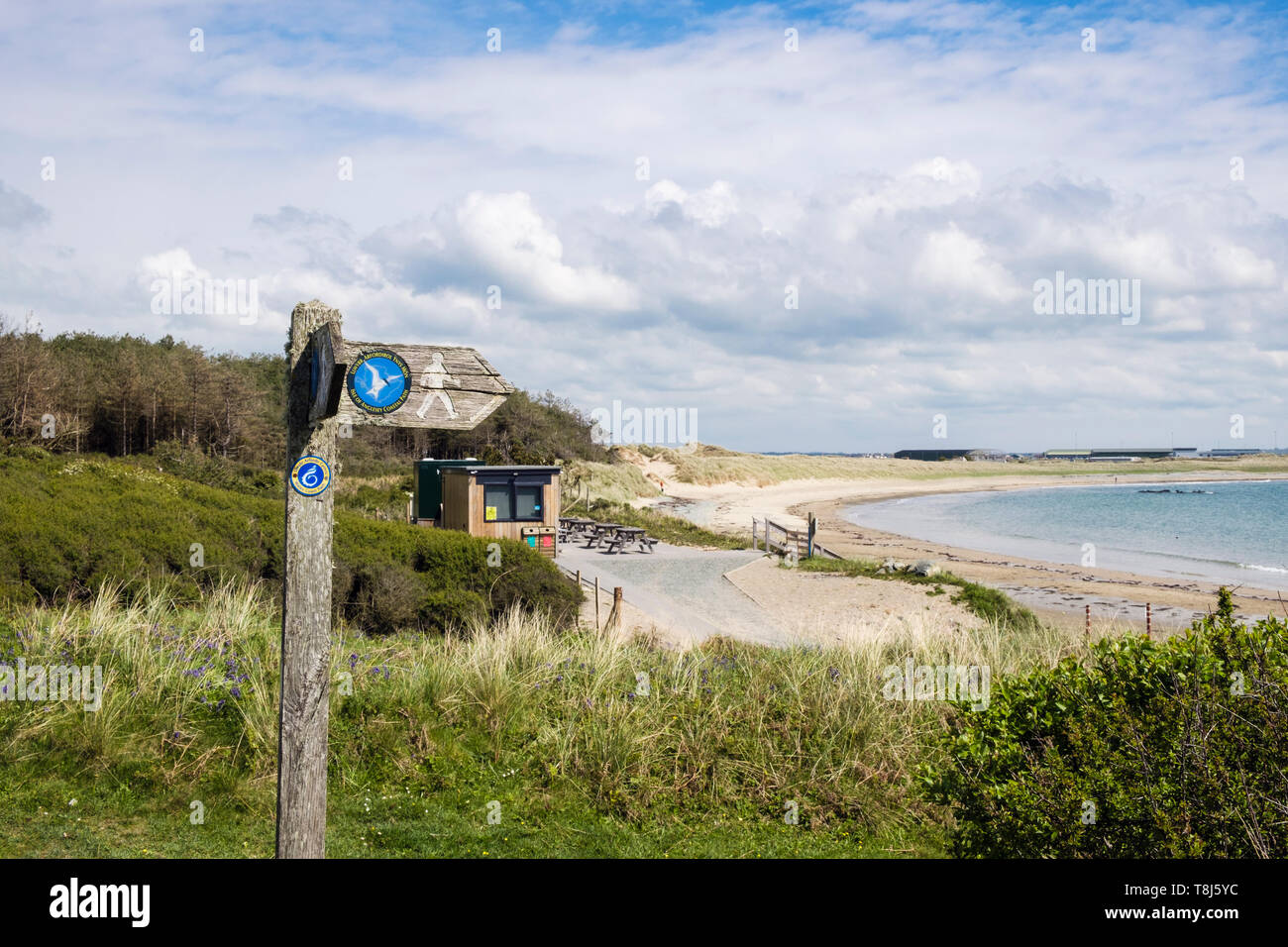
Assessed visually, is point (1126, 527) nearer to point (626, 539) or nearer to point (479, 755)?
point (626, 539)

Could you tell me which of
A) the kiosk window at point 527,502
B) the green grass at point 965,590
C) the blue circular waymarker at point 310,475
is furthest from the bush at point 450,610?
the kiosk window at point 527,502

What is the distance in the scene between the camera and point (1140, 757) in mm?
3354

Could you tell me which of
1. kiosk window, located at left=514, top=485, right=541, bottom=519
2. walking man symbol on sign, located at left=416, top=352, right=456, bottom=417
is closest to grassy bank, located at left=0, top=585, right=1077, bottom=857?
walking man symbol on sign, located at left=416, top=352, right=456, bottom=417

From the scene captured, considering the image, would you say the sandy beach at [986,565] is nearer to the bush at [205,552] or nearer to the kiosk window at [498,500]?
the bush at [205,552]

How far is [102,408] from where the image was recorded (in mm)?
32750

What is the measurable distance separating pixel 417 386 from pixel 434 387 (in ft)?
0.21

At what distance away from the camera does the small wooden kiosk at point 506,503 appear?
891 inches

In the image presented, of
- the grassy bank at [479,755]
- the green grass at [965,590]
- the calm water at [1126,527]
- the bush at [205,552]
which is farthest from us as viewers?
the calm water at [1126,527]

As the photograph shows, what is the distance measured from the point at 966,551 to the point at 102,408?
34249mm

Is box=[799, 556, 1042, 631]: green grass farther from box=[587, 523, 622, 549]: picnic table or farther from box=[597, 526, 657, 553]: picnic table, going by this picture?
box=[587, 523, 622, 549]: picnic table

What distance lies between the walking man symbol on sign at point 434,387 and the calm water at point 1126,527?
31932 millimetres
